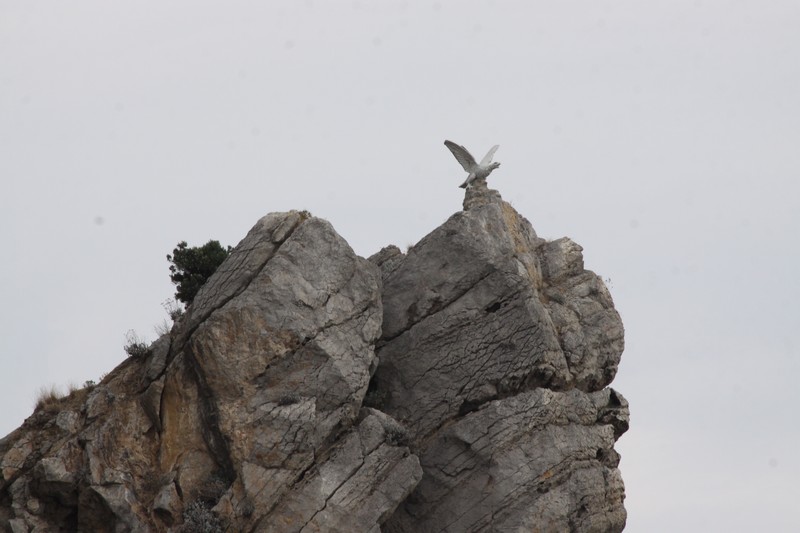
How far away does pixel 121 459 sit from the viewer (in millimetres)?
38438

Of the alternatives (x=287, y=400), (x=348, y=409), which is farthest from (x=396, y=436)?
(x=287, y=400)

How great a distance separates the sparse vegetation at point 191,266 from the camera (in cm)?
4772

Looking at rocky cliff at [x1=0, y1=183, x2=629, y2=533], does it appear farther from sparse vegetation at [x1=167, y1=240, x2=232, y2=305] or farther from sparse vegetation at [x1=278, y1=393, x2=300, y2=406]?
sparse vegetation at [x1=167, y1=240, x2=232, y2=305]

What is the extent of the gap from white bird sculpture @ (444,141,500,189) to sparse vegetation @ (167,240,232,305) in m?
9.12

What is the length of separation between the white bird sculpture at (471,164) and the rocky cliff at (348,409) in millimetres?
2409

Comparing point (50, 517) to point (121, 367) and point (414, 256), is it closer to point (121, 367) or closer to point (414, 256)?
point (121, 367)

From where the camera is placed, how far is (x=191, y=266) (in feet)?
158

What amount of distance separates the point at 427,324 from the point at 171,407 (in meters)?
8.56

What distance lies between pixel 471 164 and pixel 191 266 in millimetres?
10633

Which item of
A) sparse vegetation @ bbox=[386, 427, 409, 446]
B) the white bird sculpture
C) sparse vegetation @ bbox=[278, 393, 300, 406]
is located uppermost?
the white bird sculpture

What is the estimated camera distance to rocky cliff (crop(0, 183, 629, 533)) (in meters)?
37.9

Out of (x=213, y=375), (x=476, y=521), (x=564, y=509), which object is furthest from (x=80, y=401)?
(x=564, y=509)

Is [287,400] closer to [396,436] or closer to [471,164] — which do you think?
[396,436]

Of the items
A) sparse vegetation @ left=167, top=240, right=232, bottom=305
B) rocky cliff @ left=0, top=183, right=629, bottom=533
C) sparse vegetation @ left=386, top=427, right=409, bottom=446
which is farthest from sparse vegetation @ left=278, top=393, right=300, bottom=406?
sparse vegetation @ left=167, top=240, right=232, bottom=305
